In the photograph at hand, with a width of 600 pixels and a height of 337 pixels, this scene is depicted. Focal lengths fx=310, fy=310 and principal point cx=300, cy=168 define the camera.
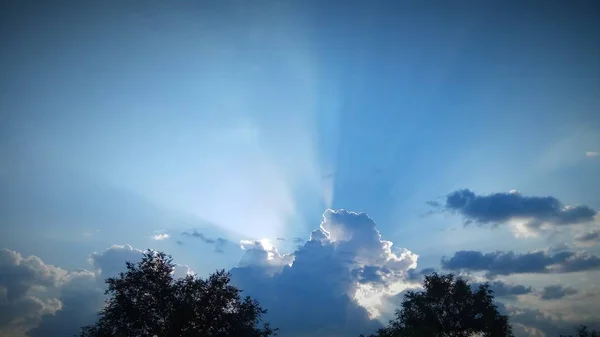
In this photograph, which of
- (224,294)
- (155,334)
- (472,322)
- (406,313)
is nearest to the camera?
(155,334)

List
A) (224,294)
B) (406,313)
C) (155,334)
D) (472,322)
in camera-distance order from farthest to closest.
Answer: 1. (406,313)
2. (472,322)
3. (224,294)
4. (155,334)

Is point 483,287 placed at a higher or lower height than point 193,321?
higher

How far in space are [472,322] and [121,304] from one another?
47.1m

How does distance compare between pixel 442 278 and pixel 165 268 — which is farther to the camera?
pixel 442 278

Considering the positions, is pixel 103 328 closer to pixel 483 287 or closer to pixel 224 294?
pixel 224 294

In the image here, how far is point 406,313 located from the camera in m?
49.7

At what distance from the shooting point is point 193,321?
117ft

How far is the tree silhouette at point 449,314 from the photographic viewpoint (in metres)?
44.7

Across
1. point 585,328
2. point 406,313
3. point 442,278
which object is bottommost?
point 585,328

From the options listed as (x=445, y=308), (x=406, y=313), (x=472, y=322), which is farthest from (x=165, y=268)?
(x=472, y=322)

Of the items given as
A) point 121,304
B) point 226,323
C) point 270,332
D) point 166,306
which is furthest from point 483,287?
point 121,304

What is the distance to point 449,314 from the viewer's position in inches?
1834

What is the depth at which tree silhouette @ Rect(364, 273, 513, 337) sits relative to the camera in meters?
44.7

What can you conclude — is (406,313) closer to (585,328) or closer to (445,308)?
(445,308)
